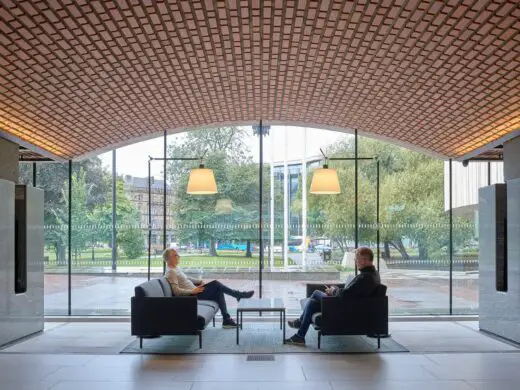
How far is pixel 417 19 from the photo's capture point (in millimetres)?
6145

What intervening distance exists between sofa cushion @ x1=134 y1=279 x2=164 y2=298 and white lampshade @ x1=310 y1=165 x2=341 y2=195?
118 inches

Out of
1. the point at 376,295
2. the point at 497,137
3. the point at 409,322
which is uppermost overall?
the point at 497,137

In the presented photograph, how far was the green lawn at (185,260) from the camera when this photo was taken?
10602 mm

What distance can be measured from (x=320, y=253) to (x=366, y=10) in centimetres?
542

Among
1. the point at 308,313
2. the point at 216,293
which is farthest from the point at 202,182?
the point at 308,313

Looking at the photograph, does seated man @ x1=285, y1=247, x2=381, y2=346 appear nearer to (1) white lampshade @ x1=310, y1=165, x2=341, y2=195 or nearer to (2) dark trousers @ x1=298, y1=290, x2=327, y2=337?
(2) dark trousers @ x1=298, y1=290, x2=327, y2=337

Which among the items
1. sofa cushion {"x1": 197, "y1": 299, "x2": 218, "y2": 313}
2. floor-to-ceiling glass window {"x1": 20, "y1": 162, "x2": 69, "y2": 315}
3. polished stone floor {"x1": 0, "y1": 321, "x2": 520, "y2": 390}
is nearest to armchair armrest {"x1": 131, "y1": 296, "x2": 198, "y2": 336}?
polished stone floor {"x1": 0, "y1": 321, "x2": 520, "y2": 390}

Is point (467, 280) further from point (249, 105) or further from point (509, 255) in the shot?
point (249, 105)

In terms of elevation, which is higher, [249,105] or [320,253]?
[249,105]

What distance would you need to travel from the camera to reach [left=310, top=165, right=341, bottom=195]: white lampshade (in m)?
9.75

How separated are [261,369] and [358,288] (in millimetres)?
1747

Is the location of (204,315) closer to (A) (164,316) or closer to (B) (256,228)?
(A) (164,316)

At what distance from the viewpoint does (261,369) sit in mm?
6531

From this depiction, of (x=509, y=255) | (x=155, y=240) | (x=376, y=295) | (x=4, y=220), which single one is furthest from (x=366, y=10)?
(x=155, y=240)
